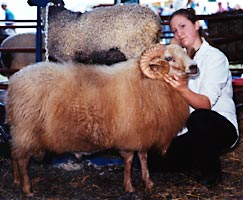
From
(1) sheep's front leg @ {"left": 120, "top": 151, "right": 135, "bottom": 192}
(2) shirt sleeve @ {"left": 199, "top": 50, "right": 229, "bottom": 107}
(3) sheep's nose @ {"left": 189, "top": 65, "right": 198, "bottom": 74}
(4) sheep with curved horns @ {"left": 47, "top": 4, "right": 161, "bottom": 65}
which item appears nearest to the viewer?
(3) sheep's nose @ {"left": 189, "top": 65, "right": 198, "bottom": 74}

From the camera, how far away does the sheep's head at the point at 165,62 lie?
295 cm

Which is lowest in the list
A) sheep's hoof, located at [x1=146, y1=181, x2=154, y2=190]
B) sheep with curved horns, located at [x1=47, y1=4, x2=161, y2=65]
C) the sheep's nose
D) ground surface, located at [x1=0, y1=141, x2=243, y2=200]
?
ground surface, located at [x1=0, y1=141, x2=243, y2=200]

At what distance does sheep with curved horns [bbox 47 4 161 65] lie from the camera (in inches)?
128

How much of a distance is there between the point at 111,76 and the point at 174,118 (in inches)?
19.6

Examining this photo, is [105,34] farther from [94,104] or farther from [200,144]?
[200,144]

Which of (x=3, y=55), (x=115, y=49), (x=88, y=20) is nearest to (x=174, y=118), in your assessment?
(x=115, y=49)

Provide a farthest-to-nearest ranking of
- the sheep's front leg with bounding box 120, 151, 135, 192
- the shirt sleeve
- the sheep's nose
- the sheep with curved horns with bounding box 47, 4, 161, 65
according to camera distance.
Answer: the sheep with curved horns with bounding box 47, 4, 161, 65 → the sheep's front leg with bounding box 120, 151, 135, 192 → the shirt sleeve → the sheep's nose

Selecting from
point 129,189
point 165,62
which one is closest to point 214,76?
point 165,62

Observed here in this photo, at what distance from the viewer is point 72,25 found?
11.0 ft

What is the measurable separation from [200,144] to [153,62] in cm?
67

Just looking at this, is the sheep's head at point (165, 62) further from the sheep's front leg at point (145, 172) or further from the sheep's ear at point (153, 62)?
the sheep's front leg at point (145, 172)

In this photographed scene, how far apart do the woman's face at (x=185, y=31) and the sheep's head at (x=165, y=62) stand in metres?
0.19

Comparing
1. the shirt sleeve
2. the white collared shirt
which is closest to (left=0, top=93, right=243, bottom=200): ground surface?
the white collared shirt

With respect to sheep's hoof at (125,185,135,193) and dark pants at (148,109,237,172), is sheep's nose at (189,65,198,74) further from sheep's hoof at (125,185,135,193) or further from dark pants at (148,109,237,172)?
sheep's hoof at (125,185,135,193)
